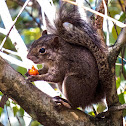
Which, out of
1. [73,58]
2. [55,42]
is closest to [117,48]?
[73,58]

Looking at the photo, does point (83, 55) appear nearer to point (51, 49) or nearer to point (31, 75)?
point (51, 49)

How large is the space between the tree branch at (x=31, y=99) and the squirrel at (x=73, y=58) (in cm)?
26

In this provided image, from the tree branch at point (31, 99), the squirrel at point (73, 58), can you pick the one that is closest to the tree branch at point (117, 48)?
the squirrel at point (73, 58)

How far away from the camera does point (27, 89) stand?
1531mm

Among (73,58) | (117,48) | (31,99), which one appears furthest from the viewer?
(73,58)

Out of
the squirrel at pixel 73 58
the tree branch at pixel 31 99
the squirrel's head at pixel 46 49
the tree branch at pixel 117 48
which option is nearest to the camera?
the tree branch at pixel 31 99

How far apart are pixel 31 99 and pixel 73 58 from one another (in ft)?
2.14

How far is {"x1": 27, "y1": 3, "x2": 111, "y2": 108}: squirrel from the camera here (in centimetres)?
185

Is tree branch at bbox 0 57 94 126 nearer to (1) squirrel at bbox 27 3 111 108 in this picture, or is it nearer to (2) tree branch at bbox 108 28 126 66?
(1) squirrel at bbox 27 3 111 108

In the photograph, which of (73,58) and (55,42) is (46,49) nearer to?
(55,42)

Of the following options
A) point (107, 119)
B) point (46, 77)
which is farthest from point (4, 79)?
point (107, 119)

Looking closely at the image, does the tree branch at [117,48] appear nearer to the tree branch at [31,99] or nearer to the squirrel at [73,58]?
the squirrel at [73,58]

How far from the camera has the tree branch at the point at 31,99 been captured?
1.49m

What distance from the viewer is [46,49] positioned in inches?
81.5
